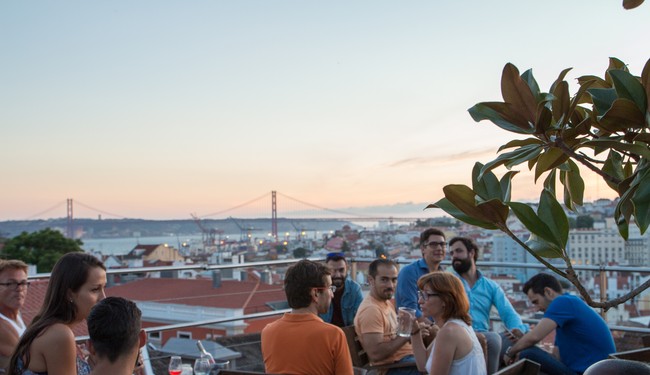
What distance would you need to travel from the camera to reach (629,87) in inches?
32.4

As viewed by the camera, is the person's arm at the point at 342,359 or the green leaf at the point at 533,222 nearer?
the green leaf at the point at 533,222

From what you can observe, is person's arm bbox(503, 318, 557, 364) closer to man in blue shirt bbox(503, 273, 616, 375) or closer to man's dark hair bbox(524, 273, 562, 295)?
man in blue shirt bbox(503, 273, 616, 375)

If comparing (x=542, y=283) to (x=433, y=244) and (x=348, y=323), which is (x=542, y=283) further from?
(x=348, y=323)

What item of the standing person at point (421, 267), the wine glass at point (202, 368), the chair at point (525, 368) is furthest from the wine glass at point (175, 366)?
the standing person at point (421, 267)

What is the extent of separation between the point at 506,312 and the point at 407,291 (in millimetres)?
747

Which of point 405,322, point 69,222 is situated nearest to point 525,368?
point 405,322

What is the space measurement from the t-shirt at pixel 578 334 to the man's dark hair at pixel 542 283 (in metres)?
0.23

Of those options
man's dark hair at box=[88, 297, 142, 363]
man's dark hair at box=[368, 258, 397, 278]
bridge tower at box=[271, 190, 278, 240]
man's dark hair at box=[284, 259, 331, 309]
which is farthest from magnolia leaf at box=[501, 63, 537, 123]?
bridge tower at box=[271, 190, 278, 240]

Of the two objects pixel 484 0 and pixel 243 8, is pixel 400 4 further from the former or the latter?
pixel 243 8

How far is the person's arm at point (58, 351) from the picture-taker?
2361 mm

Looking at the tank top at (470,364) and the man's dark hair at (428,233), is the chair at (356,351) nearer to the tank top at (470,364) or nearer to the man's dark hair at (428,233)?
the tank top at (470,364)

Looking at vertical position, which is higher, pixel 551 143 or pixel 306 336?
pixel 551 143

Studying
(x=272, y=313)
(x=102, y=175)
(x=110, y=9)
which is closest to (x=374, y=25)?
(x=272, y=313)

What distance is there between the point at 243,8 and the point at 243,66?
6698 millimetres
